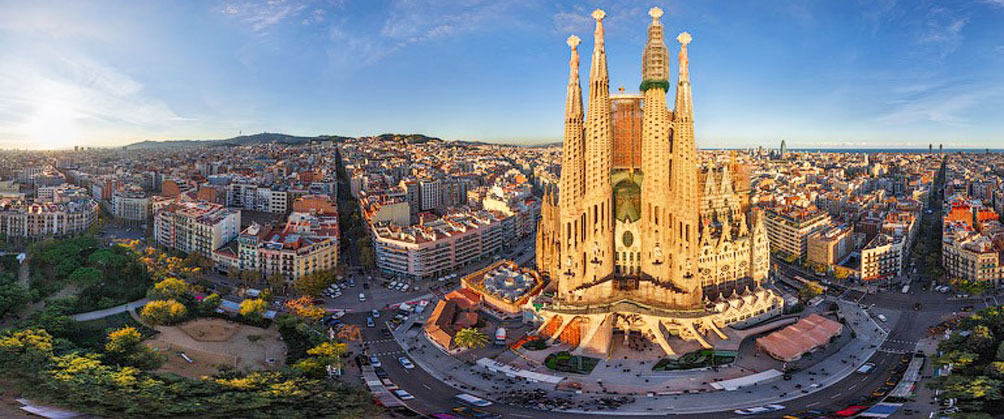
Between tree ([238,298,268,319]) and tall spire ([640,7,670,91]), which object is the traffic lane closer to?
tall spire ([640,7,670,91])

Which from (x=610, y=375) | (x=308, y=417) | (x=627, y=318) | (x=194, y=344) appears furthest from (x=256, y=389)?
(x=627, y=318)

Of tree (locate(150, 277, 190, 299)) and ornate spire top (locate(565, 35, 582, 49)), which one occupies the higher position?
ornate spire top (locate(565, 35, 582, 49))

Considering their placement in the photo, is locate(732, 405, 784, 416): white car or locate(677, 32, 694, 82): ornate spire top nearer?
locate(732, 405, 784, 416): white car

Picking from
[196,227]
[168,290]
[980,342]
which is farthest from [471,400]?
[196,227]

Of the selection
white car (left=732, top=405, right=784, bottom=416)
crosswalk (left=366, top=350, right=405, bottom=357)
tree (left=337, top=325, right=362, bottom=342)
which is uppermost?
tree (left=337, top=325, right=362, bottom=342)

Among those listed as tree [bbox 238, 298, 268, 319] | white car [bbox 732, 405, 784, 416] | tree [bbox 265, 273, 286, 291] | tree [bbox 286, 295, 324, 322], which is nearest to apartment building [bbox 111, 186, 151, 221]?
tree [bbox 265, 273, 286, 291]

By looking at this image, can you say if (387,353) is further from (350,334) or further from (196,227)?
(196,227)

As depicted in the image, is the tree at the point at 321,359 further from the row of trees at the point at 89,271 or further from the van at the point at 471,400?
the row of trees at the point at 89,271
